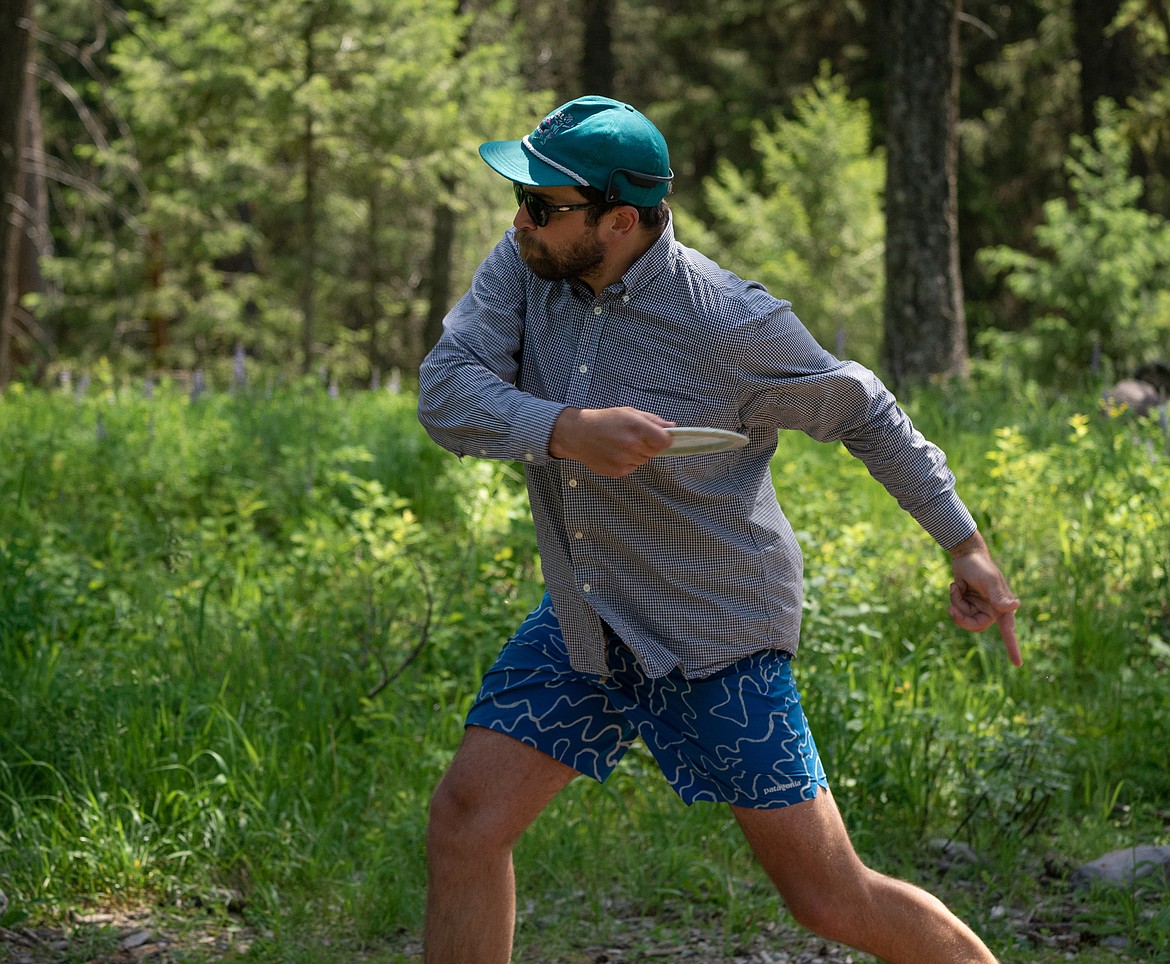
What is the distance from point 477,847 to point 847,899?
732 mm

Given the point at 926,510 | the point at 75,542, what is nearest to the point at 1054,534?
the point at 926,510

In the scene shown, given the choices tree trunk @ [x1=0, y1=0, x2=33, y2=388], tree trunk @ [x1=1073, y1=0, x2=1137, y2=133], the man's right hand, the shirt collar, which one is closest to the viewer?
the man's right hand

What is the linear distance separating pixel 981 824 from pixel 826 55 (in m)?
18.5

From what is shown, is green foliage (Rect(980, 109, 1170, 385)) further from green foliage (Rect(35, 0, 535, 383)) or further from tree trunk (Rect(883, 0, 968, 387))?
green foliage (Rect(35, 0, 535, 383))

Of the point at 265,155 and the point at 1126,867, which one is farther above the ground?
the point at 265,155

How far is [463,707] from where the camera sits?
468 cm

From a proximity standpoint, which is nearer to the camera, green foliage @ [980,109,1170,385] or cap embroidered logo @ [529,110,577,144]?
cap embroidered logo @ [529,110,577,144]

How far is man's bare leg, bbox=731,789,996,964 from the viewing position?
8.24 ft

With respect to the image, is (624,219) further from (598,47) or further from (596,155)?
(598,47)

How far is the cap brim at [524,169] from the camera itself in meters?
2.42

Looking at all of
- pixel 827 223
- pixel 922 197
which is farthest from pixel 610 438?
pixel 827 223

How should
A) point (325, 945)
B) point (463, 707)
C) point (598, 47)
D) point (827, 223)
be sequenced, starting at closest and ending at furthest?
point (325, 945), point (463, 707), point (827, 223), point (598, 47)

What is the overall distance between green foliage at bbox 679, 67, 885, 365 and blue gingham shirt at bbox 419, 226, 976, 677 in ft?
44.0

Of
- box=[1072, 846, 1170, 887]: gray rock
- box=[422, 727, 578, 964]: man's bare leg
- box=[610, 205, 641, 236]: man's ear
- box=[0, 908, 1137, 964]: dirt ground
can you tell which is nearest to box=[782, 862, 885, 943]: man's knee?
box=[422, 727, 578, 964]: man's bare leg
